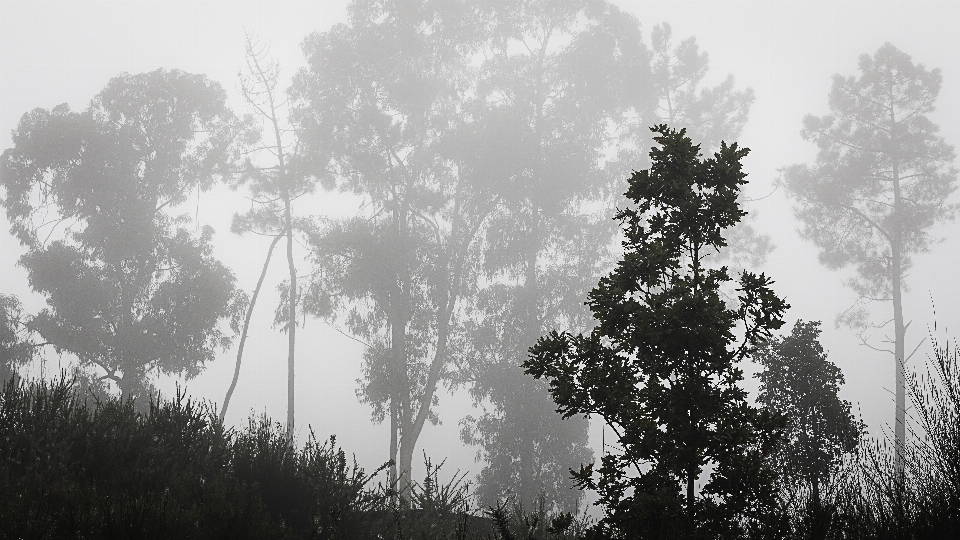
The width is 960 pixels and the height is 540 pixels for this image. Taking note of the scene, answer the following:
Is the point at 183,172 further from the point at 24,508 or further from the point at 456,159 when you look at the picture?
the point at 24,508

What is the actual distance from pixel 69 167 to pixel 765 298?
24.0m

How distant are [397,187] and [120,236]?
9.70m

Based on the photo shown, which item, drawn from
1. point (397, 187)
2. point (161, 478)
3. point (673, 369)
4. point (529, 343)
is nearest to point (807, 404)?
point (673, 369)

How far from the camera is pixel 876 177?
25062 millimetres

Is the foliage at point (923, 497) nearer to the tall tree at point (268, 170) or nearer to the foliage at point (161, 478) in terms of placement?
the foliage at point (161, 478)

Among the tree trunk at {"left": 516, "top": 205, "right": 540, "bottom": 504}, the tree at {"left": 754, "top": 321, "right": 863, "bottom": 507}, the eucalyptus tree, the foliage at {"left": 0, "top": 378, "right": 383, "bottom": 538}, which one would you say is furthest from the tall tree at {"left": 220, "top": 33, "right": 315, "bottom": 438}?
the tree at {"left": 754, "top": 321, "right": 863, "bottom": 507}

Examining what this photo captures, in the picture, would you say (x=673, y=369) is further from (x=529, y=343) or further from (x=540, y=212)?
(x=540, y=212)

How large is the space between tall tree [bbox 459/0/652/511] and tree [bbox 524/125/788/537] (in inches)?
499

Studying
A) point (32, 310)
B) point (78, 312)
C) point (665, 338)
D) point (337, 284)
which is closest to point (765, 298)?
point (665, 338)

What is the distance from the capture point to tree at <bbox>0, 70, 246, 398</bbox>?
68.4ft

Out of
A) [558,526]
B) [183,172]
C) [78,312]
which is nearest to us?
[558,526]

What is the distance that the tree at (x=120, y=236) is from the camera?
20859mm

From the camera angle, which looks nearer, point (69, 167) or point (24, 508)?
point (24, 508)

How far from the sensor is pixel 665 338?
6.18 m
